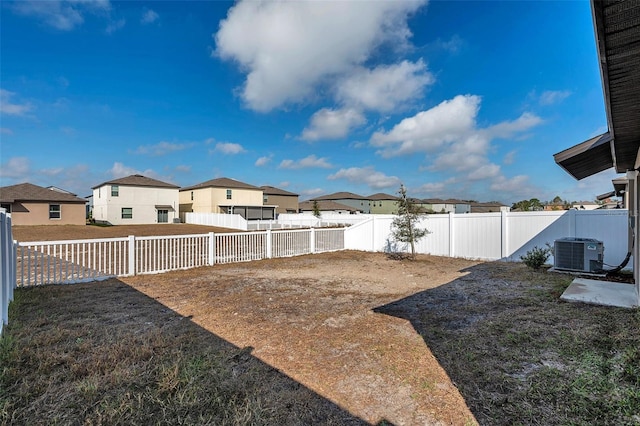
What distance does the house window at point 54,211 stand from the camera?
24.5 m

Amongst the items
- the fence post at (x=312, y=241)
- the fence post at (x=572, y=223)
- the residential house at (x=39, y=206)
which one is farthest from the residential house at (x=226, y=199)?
the fence post at (x=572, y=223)

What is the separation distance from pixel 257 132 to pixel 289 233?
14.9m

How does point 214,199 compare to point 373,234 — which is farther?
point 214,199

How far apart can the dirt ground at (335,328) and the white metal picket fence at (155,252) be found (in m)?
0.70

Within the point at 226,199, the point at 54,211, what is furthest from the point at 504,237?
the point at 54,211

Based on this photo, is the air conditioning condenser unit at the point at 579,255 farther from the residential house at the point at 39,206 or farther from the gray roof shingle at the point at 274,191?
the gray roof shingle at the point at 274,191

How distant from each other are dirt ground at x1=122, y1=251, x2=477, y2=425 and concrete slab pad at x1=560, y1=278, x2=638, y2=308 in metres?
2.26

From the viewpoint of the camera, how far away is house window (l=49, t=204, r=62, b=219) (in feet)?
80.4

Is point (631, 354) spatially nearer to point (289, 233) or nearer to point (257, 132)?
point (289, 233)

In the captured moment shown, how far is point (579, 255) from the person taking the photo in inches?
257

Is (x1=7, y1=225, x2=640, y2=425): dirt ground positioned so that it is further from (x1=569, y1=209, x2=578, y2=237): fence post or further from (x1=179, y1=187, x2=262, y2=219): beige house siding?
(x1=179, y1=187, x2=262, y2=219): beige house siding

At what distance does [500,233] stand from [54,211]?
32920 millimetres

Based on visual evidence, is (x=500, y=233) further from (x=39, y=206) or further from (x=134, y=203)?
(x=39, y=206)

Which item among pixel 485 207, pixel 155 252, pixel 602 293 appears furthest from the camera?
pixel 485 207
